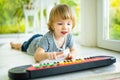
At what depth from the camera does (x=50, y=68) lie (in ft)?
1.62

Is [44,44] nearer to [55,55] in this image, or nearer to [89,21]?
[55,55]

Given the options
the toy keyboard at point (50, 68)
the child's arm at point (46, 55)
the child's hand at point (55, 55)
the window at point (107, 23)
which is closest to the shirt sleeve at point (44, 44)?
the child's arm at point (46, 55)

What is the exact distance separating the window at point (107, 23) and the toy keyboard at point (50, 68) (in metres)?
0.49

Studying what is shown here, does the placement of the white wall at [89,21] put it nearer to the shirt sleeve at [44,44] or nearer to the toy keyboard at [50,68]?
the shirt sleeve at [44,44]

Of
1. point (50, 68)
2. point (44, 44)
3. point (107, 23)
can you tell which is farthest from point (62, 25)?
point (107, 23)

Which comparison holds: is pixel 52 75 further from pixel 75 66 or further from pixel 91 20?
pixel 91 20

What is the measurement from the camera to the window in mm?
1048

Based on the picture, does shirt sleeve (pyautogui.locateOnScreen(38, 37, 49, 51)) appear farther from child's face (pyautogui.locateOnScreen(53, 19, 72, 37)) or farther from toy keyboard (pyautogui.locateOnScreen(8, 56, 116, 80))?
toy keyboard (pyautogui.locateOnScreen(8, 56, 116, 80))

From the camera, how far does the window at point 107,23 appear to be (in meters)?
1.05

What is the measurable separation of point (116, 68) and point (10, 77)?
31 cm

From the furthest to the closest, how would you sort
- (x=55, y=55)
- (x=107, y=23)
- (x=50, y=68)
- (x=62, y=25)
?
(x=107, y=23)
(x=62, y=25)
(x=55, y=55)
(x=50, y=68)

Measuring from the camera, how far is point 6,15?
2.27m

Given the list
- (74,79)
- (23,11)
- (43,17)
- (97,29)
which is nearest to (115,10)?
(97,29)

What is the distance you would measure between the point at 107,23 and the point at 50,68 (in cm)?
72
